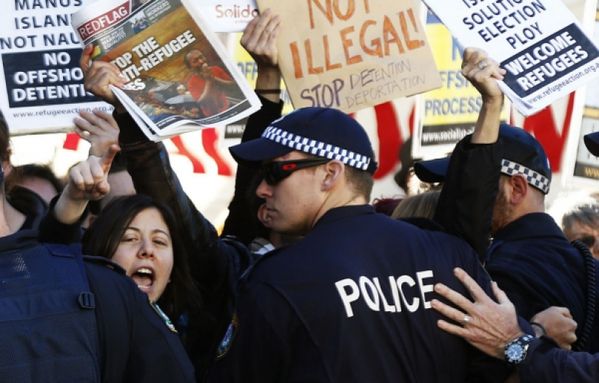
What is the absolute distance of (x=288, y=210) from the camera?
3617 millimetres

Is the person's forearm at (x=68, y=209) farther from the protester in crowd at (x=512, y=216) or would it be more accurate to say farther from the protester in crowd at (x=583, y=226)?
the protester in crowd at (x=583, y=226)

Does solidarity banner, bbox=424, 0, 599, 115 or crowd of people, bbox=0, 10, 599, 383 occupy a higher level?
solidarity banner, bbox=424, 0, 599, 115

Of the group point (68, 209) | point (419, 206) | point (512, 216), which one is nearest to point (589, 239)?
point (419, 206)

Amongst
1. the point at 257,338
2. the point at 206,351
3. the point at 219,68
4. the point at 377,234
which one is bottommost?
the point at 206,351

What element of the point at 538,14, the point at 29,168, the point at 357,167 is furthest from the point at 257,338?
the point at 29,168

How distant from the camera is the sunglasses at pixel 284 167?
11.9 feet

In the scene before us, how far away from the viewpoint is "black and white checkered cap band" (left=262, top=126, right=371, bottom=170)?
142 inches

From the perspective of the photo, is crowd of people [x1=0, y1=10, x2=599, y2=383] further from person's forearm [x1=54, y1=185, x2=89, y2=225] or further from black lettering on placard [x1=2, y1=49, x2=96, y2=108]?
black lettering on placard [x1=2, y1=49, x2=96, y2=108]

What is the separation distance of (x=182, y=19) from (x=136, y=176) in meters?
0.59

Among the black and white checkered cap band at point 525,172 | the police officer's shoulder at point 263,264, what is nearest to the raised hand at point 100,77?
the police officer's shoulder at point 263,264

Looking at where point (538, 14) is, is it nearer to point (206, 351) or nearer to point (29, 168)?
point (206, 351)

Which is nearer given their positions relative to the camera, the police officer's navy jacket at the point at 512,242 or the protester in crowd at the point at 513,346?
the protester in crowd at the point at 513,346

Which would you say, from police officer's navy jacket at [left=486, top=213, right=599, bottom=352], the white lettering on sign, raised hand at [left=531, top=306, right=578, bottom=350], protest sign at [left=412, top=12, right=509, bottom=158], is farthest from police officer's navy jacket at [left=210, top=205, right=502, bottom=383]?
protest sign at [left=412, top=12, right=509, bottom=158]

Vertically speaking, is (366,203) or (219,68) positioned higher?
(219,68)
